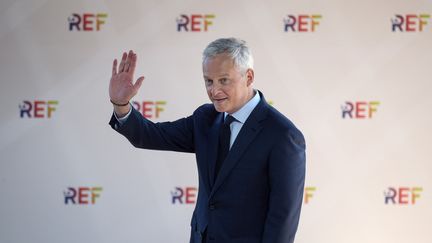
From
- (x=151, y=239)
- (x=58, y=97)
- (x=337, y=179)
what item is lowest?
(x=151, y=239)

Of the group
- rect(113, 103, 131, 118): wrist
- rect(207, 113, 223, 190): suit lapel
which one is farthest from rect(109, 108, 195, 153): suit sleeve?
rect(207, 113, 223, 190): suit lapel

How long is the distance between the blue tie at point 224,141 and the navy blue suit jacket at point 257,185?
19 mm

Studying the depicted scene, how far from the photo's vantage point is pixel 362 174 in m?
3.41

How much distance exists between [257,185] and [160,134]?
0.43m

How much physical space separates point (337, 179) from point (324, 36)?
0.86 m

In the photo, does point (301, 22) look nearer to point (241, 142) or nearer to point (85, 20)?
point (85, 20)

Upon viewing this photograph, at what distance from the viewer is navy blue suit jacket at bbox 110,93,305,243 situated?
5.43 feet

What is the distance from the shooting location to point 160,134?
1.94 metres

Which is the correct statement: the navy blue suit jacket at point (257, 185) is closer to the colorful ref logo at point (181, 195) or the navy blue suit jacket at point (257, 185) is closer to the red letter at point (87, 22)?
the colorful ref logo at point (181, 195)

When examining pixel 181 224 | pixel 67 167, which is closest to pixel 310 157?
pixel 181 224

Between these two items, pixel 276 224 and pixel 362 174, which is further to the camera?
pixel 362 174

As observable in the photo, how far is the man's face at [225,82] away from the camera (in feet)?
5.45

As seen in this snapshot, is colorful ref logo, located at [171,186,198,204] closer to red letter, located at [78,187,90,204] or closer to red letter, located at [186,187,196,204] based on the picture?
red letter, located at [186,187,196,204]

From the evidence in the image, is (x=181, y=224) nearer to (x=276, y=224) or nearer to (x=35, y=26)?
(x=35, y=26)
